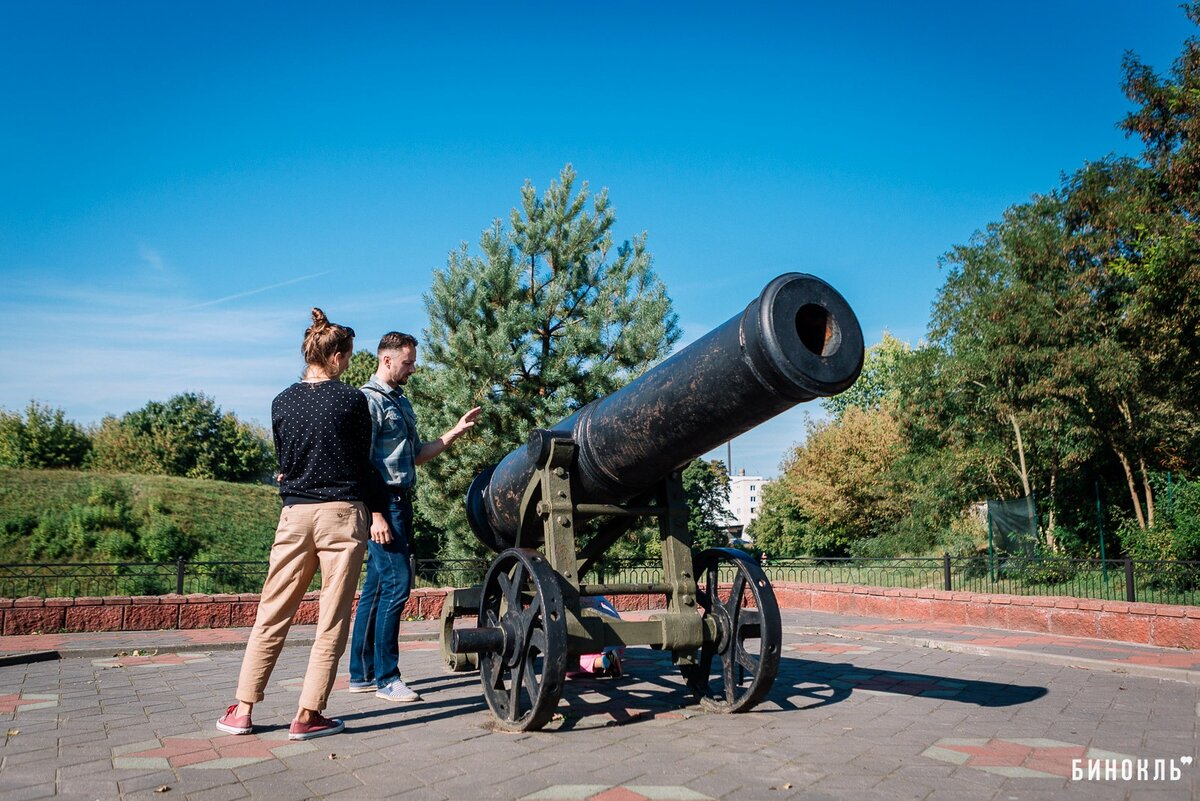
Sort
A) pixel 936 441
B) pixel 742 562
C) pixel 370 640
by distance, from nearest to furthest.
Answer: pixel 742 562 → pixel 370 640 → pixel 936 441

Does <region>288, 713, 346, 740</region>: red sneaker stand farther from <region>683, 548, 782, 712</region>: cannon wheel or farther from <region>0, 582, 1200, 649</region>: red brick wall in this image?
<region>0, 582, 1200, 649</region>: red brick wall

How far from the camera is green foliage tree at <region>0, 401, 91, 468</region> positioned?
34.4 metres

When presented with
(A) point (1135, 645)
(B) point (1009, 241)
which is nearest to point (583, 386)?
(A) point (1135, 645)

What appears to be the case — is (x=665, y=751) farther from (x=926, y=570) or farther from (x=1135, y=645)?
(x=926, y=570)

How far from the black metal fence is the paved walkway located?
3672 millimetres

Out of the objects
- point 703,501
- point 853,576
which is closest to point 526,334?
point 853,576

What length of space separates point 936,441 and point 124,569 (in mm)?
21589

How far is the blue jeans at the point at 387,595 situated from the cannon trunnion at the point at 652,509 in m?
0.33

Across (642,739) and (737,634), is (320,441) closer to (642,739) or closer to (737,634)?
(642,739)

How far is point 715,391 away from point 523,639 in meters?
1.62

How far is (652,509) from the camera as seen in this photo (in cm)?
488

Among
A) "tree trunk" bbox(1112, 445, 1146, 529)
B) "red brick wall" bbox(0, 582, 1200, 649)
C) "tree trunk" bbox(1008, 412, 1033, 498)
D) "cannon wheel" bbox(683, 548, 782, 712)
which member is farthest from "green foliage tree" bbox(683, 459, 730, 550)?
"cannon wheel" bbox(683, 548, 782, 712)

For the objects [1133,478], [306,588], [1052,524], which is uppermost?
[1133,478]

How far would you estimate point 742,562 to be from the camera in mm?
4840
